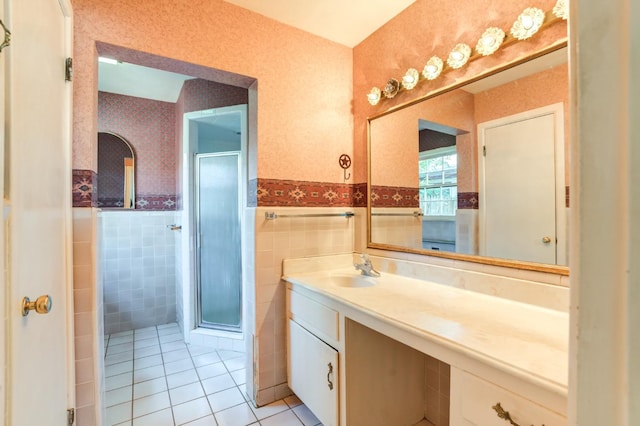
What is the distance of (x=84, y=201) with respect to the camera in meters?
1.33

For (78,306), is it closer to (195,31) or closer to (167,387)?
(167,387)

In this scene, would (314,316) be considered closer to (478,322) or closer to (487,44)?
(478,322)

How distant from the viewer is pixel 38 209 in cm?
92

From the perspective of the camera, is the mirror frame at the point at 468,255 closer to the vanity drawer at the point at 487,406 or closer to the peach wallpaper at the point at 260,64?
the peach wallpaper at the point at 260,64

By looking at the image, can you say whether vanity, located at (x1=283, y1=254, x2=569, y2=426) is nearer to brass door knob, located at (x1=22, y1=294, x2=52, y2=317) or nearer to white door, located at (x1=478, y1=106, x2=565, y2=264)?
white door, located at (x1=478, y1=106, x2=565, y2=264)

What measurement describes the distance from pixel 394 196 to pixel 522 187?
0.75 meters

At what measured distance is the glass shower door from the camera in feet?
8.79

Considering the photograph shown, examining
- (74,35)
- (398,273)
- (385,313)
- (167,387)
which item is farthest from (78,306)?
(398,273)

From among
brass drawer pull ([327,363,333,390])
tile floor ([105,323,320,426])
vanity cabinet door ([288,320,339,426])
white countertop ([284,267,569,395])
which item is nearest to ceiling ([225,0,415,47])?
white countertop ([284,267,569,395])

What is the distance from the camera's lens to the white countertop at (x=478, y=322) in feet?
2.57

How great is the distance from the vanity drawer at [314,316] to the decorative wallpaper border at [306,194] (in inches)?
22.8

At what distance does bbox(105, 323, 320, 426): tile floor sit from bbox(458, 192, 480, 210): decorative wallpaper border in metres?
1.44

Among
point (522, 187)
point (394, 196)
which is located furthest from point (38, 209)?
point (522, 187)

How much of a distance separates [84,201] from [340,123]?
5.11 ft
